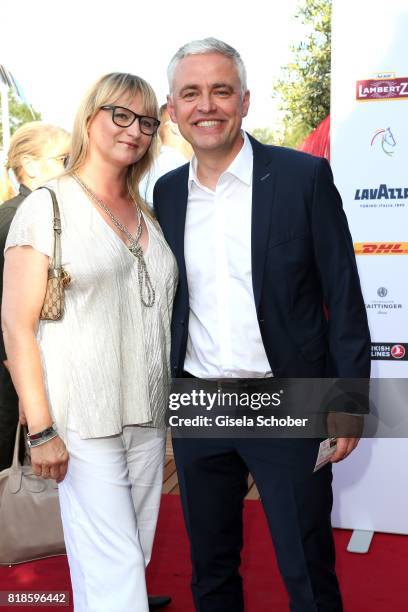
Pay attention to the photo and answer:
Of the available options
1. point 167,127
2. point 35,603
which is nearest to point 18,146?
point 167,127

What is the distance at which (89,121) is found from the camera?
2289 mm

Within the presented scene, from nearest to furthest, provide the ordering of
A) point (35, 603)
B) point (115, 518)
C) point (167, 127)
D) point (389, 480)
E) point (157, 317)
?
point (115, 518), point (157, 317), point (35, 603), point (389, 480), point (167, 127)

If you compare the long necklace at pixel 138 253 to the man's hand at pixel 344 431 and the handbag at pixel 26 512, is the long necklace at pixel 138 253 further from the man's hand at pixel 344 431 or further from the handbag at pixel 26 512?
the handbag at pixel 26 512

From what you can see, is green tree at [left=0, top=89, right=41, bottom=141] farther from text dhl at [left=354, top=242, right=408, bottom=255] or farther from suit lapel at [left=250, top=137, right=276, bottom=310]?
suit lapel at [left=250, top=137, right=276, bottom=310]

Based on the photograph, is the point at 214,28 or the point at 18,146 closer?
the point at 18,146

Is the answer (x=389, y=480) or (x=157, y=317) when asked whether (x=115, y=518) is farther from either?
(x=389, y=480)

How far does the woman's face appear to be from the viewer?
227cm

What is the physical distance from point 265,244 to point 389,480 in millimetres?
2049

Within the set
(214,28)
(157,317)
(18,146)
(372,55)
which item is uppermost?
(214,28)

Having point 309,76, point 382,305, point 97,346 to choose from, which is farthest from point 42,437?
point 309,76

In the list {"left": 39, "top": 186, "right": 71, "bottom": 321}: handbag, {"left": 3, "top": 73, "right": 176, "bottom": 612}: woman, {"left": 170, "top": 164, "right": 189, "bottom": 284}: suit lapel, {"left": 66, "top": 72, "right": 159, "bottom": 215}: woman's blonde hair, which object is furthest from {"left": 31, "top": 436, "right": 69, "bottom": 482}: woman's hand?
{"left": 66, "top": 72, "right": 159, "bottom": 215}: woman's blonde hair

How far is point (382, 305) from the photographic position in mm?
3732

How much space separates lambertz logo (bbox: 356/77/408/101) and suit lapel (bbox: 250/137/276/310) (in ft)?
4.80

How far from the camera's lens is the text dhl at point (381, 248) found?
3674 mm
